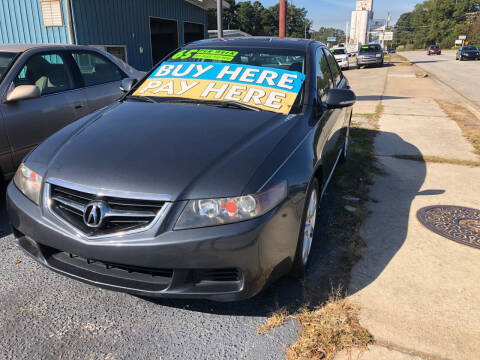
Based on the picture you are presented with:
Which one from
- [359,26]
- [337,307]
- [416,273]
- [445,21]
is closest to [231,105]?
[337,307]

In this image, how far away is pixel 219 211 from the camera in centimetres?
202

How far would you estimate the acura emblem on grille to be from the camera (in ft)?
6.72

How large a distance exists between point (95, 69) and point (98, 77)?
4.1 inches

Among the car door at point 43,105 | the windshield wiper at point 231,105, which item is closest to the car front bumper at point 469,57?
the car door at point 43,105

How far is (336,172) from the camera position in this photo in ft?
16.8

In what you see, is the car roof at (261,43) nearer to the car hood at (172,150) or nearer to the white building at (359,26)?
the car hood at (172,150)

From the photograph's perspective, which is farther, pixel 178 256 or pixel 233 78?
pixel 233 78

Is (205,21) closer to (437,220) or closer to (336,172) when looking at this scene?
(336,172)

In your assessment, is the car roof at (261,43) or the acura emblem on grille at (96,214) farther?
the car roof at (261,43)

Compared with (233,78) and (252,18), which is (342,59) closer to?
(233,78)

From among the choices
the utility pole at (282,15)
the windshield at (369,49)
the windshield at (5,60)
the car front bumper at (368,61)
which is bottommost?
the car front bumper at (368,61)

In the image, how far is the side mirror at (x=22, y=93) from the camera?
3.71 m

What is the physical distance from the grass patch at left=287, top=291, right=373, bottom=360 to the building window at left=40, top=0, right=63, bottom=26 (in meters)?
12.1

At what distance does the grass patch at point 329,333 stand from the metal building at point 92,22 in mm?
11859
